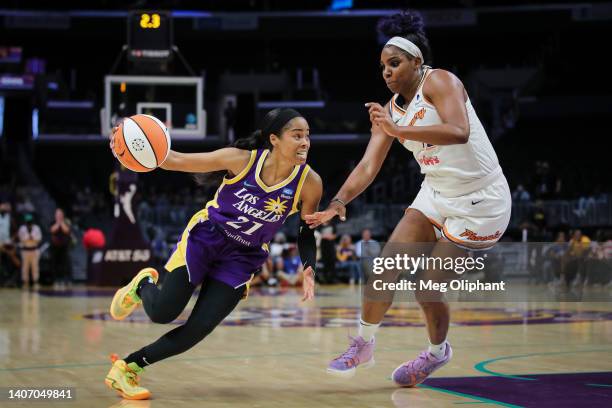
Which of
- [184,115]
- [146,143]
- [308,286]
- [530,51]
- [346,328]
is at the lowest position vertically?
[346,328]

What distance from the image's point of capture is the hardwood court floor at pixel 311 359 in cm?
524

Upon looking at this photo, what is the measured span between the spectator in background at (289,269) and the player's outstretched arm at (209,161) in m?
13.2

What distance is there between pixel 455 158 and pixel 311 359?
98.2 inches

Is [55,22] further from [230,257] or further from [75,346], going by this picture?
[230,257]

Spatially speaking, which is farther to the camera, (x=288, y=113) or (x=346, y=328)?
(x=346, y=328)

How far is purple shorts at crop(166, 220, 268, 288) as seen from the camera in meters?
5.54

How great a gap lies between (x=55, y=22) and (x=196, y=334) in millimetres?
27357

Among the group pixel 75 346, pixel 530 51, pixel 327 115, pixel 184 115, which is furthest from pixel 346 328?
pixel 530 51

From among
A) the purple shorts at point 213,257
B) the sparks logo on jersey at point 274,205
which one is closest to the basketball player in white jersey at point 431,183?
the sparks logo on jersey at point 274,205

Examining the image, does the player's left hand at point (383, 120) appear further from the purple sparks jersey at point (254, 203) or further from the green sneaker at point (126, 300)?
the green sneaker at point (126, 300)

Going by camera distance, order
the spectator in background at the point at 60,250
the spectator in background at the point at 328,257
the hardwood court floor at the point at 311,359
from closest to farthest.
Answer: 1. the hardwood court floor at the point at 311,359
2. the spectator in background at the point at 60,250
3. the spectator in background at the point at 328,257

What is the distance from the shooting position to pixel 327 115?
32.9 m

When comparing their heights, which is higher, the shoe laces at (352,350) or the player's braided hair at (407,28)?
the player's braided hair at (407,28)

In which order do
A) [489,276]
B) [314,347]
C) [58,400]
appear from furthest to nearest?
[489,276] → [314,347] → [58,400]
